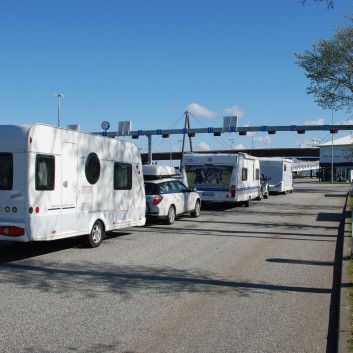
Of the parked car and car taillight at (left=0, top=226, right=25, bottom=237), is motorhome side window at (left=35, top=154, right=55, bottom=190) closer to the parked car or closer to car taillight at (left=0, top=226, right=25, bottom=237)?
car taillight at (left=0, top=226, right=25, bottom=237)

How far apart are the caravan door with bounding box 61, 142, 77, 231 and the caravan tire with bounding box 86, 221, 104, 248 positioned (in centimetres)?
79

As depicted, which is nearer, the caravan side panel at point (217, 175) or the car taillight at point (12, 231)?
the car taillight at point (12, 231)

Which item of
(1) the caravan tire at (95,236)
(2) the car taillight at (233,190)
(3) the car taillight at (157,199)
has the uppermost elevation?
(2) the car taillight at (233,190)

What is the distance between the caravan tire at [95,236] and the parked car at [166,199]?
12.8 feet

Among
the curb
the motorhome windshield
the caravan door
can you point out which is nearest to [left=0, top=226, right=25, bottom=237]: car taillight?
the caravan door

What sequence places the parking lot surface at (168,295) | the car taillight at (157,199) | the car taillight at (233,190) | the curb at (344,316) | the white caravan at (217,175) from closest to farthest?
the curb at (344,316) → the parking lot surface at (168,295) → the car taillight at (157,199) → the car taillight at (233,190) → the white caravan at (217,175)

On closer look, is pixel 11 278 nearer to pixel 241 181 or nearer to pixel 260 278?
pixel 260 278

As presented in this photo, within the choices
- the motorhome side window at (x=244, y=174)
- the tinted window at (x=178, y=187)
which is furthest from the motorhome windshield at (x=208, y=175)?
the tinted window at (x=178, y=187)

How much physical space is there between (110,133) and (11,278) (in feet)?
139

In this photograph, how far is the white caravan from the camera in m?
21.2

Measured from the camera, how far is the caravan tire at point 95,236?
11.0 m

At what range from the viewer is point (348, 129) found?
39438 millimetres

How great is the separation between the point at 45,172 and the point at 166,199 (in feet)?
21.9

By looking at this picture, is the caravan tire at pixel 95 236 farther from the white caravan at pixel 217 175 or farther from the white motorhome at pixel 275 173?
the white motorhome at pixel 275 173
